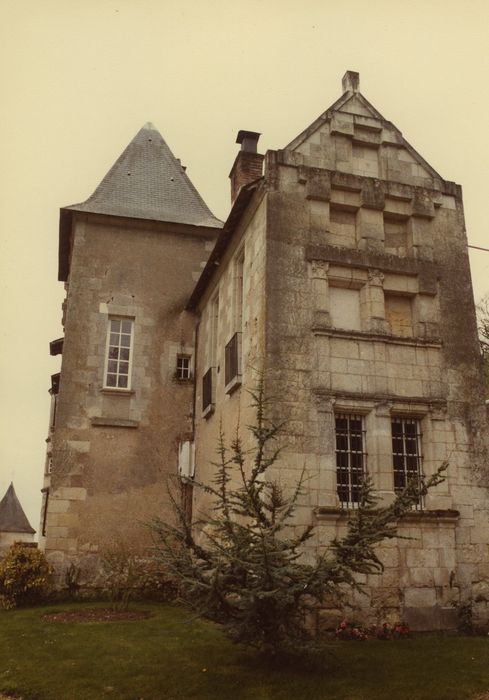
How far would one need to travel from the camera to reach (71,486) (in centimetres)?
1338

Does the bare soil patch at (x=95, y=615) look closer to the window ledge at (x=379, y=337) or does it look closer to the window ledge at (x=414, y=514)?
the window ledge at (x=414, y=514)

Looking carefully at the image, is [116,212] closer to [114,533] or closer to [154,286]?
[154,286]

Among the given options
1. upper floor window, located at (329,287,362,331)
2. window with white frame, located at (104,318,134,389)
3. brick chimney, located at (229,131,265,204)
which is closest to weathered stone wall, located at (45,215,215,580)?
window with white frame, located at (104,318,134,389)

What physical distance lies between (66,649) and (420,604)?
4.81 m

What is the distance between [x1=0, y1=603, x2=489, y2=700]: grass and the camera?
6.46 meters

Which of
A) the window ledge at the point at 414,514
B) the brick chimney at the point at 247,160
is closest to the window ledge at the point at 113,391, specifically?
the brick chimney at the point at 247,160

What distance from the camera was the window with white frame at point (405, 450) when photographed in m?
10.1

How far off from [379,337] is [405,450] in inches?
71.0

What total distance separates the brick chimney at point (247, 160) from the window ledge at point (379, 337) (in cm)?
577

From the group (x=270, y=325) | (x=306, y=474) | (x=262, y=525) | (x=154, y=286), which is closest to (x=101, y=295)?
(x=154, y=286)

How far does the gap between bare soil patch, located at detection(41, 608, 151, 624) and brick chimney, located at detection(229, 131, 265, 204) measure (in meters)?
8.85

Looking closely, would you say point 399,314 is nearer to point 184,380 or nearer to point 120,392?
point 184,380

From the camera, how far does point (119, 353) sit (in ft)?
48.3

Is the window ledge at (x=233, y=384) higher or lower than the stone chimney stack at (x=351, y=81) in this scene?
lower
